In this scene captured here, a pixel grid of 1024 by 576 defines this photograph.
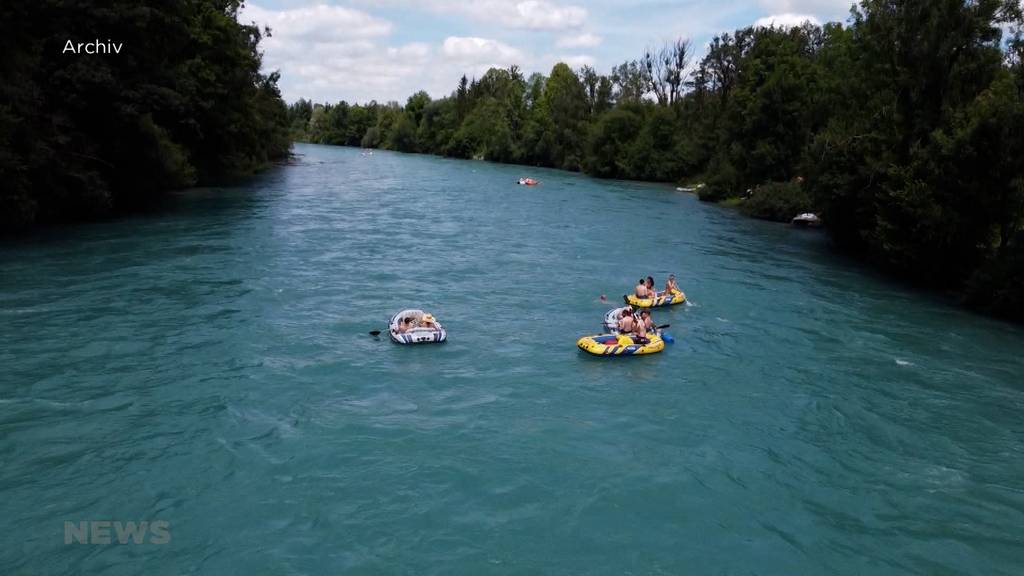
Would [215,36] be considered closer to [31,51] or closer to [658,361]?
[31,51]

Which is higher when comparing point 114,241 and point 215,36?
point 215,36

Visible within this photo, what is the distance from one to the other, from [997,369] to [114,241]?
118 feet

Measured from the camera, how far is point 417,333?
72.2 feet

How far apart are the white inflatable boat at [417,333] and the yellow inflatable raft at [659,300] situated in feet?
27.8

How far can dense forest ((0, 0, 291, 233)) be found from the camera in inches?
1316

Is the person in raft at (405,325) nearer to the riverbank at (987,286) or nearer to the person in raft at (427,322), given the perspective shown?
the person in raft at (427,322)

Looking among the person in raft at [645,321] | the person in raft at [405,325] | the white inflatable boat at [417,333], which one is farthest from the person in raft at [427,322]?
the person in raft at [645,321]

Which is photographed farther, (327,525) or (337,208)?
(337,208)

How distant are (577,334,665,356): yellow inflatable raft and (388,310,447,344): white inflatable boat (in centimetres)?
428

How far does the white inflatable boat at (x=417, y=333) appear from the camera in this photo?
21984mm

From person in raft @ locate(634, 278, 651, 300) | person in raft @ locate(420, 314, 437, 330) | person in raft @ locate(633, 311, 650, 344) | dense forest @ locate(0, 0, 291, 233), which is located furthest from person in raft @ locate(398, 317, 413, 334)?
dense forest @ locate(0, 0, 291, 233)

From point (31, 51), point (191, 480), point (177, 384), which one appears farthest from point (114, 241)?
point (191, 480)

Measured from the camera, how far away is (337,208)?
54250 mm

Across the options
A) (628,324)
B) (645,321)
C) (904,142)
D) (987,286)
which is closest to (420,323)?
(628,324)
